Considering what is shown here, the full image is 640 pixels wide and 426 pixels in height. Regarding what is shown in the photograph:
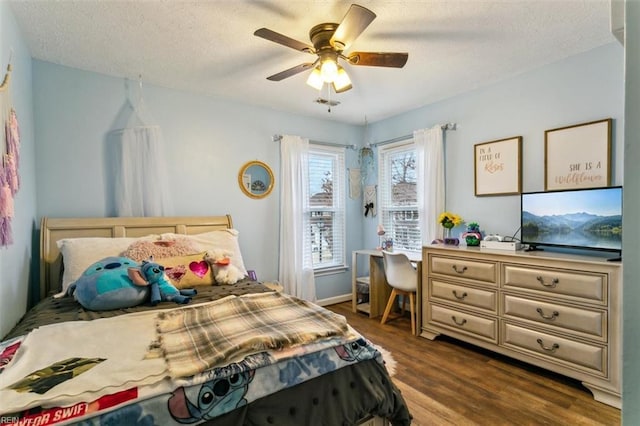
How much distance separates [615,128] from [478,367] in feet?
6.94

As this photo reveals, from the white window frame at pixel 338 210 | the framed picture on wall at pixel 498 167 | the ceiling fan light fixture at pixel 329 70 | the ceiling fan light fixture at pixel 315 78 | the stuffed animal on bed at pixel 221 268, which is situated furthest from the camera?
the white window frame at pixel 338 210

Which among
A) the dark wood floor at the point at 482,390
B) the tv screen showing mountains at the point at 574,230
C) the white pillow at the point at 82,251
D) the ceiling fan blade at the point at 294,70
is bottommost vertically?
the dark wood floor at the point at 482,390

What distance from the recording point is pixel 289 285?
3754mm

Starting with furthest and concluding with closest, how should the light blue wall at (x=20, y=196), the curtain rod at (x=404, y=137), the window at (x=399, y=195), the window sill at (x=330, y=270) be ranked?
the window sill at (x=330, y=270) < the window at (x=399, y=195) < the curtain rod at (x=404, y=137) < the light blue wall at (x=20, y=196)

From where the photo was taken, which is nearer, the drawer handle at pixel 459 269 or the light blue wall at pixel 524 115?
the light blue wall at pixel 524 115

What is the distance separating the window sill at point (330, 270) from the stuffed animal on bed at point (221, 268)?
1.70m

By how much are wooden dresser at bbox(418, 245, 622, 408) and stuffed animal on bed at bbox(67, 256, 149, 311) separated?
2.51 m

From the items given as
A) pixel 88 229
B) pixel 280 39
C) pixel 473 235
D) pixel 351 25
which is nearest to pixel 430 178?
pixel 473 235

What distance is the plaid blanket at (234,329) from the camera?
123 centimetres

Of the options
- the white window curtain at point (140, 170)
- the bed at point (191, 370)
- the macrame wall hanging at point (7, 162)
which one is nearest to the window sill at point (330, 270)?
the white window curtain at point (140, 170)

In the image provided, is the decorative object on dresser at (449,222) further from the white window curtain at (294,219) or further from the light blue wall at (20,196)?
the light blue wall at (20,196)

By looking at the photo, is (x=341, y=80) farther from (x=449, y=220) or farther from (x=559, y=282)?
(x=559, y=282)

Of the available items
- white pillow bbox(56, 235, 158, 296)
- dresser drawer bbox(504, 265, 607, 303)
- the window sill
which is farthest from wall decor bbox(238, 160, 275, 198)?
dresser drawer bbox(504, 265, 607, 303)

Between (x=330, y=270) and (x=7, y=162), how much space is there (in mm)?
3339
